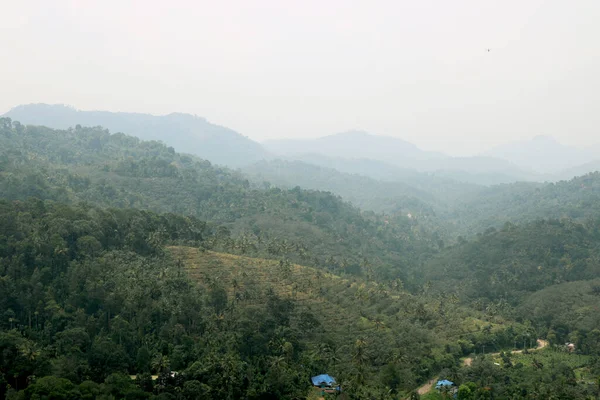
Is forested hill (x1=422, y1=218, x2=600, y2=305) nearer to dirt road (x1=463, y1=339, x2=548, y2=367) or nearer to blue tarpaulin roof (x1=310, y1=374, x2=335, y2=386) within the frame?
dirt road (x1=463, y1=339, x2=548, y2=367)

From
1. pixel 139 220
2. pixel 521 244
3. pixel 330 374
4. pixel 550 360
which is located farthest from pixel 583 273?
pixel 139 220

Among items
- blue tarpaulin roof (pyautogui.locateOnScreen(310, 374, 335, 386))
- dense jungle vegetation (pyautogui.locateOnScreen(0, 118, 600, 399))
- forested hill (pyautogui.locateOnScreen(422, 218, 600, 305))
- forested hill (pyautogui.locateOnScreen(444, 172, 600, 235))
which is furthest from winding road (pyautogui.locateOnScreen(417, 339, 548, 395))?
forested hill (pyautogui.locateOnScreen(444, 172, 600, 235))

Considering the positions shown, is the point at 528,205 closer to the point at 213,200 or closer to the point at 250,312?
the point at 213,200

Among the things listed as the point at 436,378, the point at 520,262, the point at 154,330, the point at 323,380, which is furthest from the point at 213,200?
the point at 436,378

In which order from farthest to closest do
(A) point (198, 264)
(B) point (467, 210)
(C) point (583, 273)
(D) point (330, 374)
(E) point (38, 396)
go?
(B) point (467, 210), (C) point (583, 273), (A) point (198, 264), (D) point (330, 374), (E) point (38, 396)

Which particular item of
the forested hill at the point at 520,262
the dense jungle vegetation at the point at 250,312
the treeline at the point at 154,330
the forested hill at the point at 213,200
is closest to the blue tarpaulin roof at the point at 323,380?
the treeline at the point at 154,330

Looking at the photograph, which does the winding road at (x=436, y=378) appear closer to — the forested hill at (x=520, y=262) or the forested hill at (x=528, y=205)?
the forested hill at (x=520, y=262)

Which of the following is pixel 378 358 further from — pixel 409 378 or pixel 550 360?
pixel 550 360
